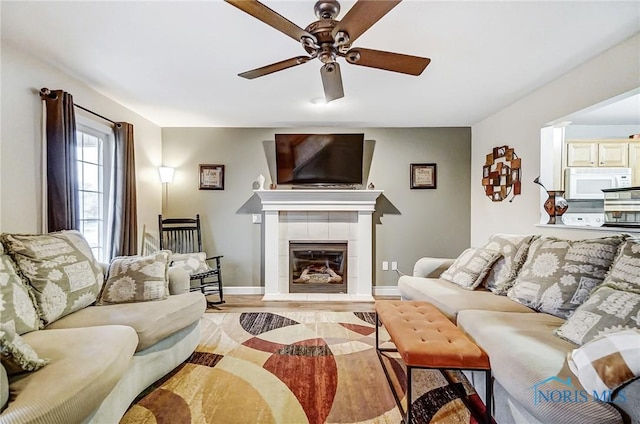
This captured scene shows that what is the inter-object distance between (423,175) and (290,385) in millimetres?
3232

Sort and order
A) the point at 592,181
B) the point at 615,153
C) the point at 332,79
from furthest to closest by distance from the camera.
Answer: the point at 615,153 < the point at 592,181 < the point at 332,79

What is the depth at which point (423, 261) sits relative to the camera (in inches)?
122

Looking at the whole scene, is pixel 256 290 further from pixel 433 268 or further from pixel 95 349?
pixel 95 349

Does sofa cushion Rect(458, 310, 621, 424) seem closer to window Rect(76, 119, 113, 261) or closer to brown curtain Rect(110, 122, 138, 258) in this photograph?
brown curtain Rect(110, 122, 138, 258)

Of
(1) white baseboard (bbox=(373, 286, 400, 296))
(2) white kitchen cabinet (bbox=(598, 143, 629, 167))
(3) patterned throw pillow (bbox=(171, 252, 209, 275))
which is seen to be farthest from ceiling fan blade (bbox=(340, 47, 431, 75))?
(2) white kitchen cabinet (bbox=(598, 143, 629, 167))

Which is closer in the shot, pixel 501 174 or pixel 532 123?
pixel 532 123

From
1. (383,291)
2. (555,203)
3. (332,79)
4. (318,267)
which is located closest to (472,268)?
(555,203)

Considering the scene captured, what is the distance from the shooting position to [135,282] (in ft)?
7.05

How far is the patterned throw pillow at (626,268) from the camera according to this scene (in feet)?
4.98

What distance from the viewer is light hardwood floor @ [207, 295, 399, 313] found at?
344 centimetres

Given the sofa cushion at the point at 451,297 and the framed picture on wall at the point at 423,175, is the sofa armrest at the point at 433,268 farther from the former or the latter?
the framed picture on wall at the point at 423,175

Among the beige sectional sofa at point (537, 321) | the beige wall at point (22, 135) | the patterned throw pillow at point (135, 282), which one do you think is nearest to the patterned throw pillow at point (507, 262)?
the beige sectional sofa at point (537, 321)

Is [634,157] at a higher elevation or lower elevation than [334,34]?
lower

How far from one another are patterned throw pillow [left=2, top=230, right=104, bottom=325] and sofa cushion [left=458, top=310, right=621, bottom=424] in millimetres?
2490
